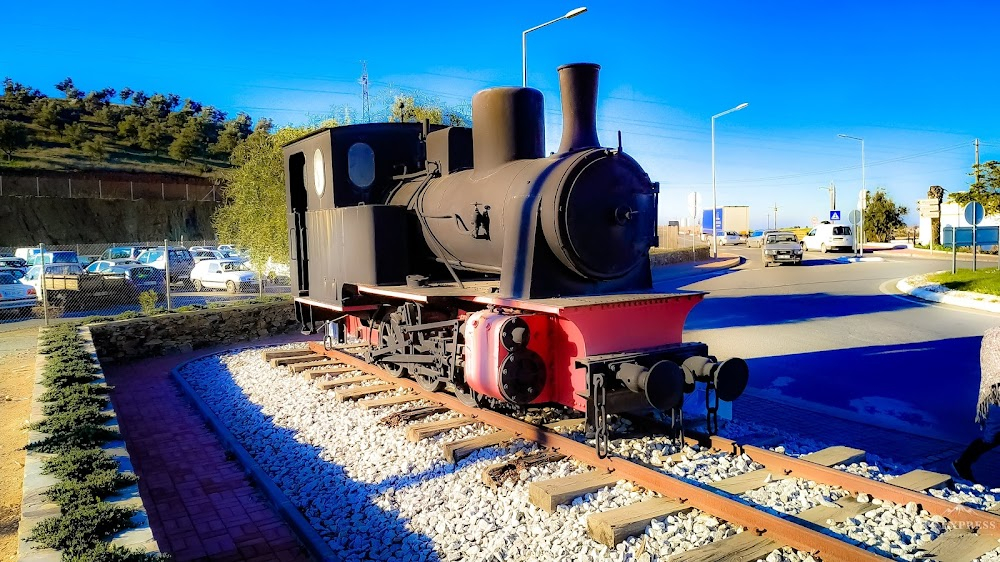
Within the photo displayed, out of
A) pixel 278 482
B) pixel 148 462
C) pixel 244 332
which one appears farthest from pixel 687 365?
pixel 244 332

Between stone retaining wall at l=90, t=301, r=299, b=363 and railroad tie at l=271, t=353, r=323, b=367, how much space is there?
10.6 ft

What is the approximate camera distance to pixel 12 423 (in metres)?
7.40

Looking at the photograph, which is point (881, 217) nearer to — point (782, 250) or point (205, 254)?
point (782, 250)

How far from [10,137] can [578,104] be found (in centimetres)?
5403

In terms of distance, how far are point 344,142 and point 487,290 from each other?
121 inches

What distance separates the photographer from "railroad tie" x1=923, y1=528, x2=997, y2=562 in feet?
11.6

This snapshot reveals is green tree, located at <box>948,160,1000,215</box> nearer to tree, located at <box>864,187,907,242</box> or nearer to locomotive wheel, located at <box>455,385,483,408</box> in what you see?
tree, located at <box>864,187,907,242</box>

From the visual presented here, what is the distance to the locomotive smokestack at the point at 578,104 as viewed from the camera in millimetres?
6172

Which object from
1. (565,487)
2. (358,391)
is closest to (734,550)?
(565,487)

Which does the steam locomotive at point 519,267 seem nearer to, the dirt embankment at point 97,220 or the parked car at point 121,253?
the parked car at point 121,253

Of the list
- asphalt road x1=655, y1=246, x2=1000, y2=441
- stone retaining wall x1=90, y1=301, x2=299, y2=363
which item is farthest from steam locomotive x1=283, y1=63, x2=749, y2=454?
stone retaining wall x1=90, y1=301, x2=299, y2=363

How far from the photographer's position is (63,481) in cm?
417

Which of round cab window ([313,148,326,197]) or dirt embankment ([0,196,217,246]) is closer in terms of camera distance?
round cab window ([313,148,326,197])

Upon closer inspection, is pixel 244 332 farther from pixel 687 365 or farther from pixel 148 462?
pixel 687 365
